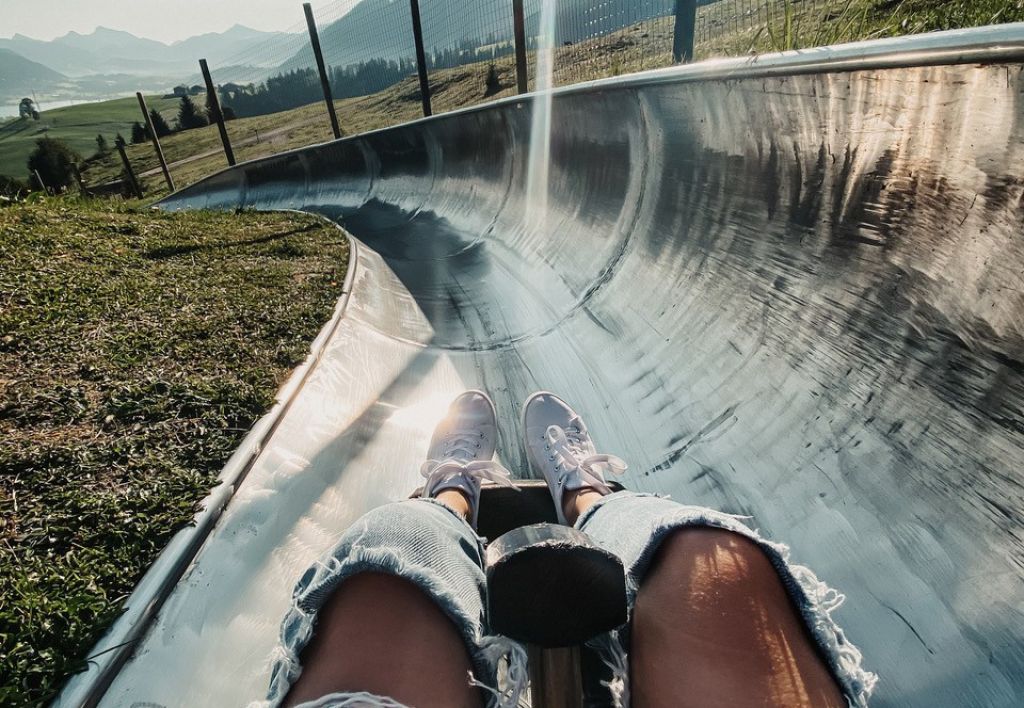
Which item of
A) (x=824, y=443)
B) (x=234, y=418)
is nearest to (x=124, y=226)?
(x=234, y=418)

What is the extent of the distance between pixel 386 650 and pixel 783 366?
1196mm

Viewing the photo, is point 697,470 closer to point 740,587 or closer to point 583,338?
point 740,587

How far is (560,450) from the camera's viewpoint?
1.68 m

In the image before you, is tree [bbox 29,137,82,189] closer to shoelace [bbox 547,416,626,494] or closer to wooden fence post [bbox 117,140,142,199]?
wooden fence post [bbox 117,140,142,199]

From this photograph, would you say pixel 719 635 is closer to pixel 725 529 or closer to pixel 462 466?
pixel 725 529

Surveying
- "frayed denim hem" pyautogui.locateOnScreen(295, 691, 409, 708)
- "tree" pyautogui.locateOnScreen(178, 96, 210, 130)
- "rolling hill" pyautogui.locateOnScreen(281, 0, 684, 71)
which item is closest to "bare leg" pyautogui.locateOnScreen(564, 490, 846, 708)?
"frayed denim hem" pyautogui.locateOnScreen(295, 691, 409, 708)

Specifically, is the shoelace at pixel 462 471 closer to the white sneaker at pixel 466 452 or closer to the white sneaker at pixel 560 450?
the white sneaker at pixel 466 452

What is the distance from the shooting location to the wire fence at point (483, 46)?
368cm

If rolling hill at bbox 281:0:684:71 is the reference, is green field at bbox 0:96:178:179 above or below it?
below

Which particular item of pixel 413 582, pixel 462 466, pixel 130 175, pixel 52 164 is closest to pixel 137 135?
pixel 52 164

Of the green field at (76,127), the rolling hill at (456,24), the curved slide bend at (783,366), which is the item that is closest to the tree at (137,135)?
the green field at (76,127)

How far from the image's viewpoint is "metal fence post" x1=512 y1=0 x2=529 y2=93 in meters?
5.93

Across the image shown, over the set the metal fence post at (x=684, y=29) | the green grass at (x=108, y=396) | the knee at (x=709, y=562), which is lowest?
the green grass at (x=108, y=396)

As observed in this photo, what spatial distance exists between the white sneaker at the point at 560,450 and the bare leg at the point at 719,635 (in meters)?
0.55
